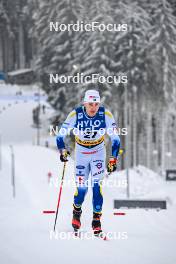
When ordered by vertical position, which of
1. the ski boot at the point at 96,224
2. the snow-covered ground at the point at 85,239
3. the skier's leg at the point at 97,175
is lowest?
the snow-covered ground at the point at 85,239

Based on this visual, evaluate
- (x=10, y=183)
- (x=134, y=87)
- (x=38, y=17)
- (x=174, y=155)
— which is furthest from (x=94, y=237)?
(x=174, y=155)

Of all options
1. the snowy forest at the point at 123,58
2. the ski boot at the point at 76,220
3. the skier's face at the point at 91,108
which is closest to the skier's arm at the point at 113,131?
the skier's face at the point at 91,108

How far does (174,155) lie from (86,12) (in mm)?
25374

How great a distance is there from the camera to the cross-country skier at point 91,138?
6.36 meters

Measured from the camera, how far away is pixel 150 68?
100 ft

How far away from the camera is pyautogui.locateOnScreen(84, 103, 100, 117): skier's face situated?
6297mm

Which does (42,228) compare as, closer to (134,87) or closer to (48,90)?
(134,87)

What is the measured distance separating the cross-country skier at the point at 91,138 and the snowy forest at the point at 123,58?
68.5ft

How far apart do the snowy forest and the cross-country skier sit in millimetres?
20864

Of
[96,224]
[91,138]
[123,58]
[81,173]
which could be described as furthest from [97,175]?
[123,58]

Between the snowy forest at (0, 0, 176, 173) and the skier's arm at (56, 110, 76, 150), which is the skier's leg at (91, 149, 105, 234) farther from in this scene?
the snowy forest at (0, 0, 176, 173)

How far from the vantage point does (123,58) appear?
28297 millimetres

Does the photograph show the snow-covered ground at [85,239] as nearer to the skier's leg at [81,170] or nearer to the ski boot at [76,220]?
the ski boot at [76,220]

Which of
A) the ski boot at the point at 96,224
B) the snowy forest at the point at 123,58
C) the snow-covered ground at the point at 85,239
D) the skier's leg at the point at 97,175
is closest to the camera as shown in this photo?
the snow-covered ground at the point at 85,239
